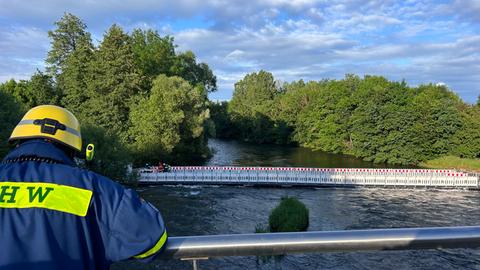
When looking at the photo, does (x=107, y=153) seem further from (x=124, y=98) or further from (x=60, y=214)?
(x=60, y=214)

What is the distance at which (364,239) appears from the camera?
2.09 m

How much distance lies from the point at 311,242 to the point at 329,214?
2423 centimetres

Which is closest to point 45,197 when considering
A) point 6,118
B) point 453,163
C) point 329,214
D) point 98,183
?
point 98,183

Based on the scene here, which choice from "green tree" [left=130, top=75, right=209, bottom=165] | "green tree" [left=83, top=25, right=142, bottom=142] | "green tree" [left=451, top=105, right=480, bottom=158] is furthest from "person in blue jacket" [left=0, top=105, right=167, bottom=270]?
"green tree" [left=451, top=105, right=480, bottom=158]

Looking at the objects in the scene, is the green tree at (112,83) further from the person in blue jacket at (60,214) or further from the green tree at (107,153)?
the person in blue jacket at (60,214)

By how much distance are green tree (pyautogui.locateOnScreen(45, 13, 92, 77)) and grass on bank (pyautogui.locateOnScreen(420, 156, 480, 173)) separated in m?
44.6

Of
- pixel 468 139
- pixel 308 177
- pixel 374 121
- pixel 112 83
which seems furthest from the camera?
pixel 374 121

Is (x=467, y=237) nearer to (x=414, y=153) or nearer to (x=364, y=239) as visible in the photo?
(x=364, y=239)

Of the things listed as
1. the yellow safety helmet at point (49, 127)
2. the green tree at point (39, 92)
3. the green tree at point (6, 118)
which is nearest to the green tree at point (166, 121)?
the green tree at point (39, 92)

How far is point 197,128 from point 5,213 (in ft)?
149

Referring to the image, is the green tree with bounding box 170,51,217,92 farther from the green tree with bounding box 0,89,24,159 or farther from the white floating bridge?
the green tree with bounding box 0,89,24,159

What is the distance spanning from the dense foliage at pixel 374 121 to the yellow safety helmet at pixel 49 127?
56.5 m

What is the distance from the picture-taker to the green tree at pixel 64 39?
54.3 meters

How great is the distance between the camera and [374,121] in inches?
2357
